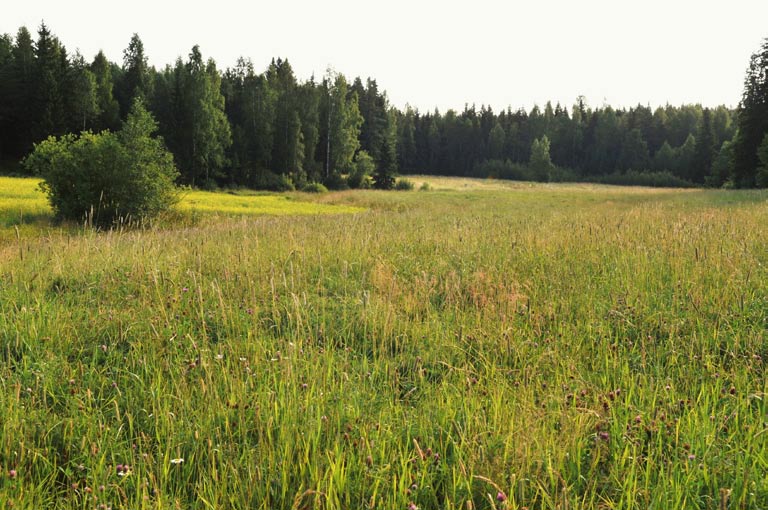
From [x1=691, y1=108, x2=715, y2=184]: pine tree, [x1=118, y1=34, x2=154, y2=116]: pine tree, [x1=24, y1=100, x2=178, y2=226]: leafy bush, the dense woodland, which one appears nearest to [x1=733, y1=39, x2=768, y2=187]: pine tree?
the dense woodland

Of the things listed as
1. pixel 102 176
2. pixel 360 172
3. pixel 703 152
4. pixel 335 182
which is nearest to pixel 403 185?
pixel 360 172

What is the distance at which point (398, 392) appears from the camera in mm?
3299

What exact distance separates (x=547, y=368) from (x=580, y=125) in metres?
124

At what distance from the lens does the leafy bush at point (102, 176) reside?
22.3 metres

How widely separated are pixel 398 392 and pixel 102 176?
23.3 meters

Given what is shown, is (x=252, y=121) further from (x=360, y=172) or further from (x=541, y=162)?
(x=541, y=162)

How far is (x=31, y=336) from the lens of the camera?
13.4ft

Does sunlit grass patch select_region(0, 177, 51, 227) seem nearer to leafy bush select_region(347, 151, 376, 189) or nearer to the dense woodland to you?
the dense woodland

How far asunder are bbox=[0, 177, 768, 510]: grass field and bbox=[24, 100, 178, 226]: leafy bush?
710 inches

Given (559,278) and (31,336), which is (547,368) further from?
(31,336)

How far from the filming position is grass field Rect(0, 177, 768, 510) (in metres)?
2.34

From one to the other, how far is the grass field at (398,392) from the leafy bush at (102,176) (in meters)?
18.0

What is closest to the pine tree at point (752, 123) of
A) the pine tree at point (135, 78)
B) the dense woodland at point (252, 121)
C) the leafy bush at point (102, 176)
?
the dense woodland at point (252, 121)

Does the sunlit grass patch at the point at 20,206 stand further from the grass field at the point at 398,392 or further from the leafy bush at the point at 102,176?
the grass field at the point at 398,392
